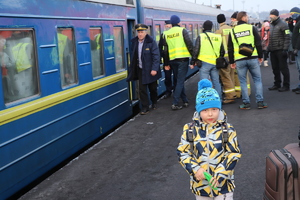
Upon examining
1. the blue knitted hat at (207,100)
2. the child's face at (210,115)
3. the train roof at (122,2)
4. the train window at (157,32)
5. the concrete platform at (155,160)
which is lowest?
the concrete platform at (155,160)

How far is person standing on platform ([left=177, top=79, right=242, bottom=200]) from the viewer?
3326mm

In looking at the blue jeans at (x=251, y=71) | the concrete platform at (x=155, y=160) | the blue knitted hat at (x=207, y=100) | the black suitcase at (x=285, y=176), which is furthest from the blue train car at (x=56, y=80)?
the black suitcase at (x=285, y=176)

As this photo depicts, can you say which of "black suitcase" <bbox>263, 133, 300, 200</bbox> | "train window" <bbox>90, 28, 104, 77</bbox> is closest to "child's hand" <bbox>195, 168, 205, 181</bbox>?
"black suitcase" <bbox>263, 133, 300, 200</bbox>

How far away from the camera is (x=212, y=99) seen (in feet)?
10.9

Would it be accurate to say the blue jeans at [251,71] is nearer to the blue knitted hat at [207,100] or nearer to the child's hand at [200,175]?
the blue knitted hat at [207,100]

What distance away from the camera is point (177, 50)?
9641 mm

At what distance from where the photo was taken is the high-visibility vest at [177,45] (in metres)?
9.62

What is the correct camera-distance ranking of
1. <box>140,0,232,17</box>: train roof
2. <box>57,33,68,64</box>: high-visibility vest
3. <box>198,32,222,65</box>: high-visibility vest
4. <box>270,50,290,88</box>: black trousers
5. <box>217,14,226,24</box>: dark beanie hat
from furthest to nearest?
1. <box>140,0,232,17</box>: train roof
2. <box>270,50,290,88</box>: black trousers
3. <box>217,14,226,24</box>: dark beanie hat
4. <box>198,32,222,65</box>: high-visibility vest
5. <box>57,33,68,64</box>: high-visibility vest

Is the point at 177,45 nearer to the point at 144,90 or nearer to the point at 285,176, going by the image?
the point at 144,90

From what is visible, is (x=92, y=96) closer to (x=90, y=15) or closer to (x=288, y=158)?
(x=90, y=15)

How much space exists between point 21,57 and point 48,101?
0.80 metres

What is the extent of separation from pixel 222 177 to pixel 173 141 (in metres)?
3.96

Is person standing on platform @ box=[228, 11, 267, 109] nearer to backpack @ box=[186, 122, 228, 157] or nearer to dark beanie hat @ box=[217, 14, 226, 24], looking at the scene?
dark beanie hat @ box=[217, 14, 226, 24]

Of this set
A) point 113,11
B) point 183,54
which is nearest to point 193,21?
point 183,54
